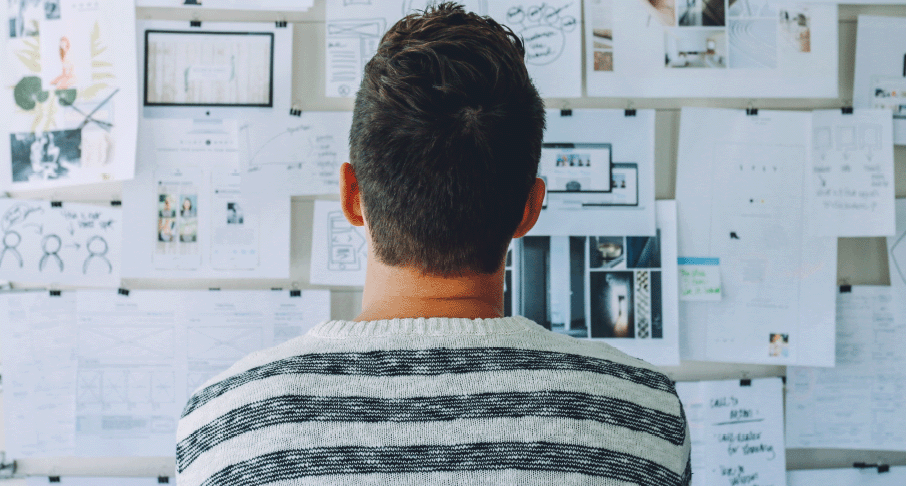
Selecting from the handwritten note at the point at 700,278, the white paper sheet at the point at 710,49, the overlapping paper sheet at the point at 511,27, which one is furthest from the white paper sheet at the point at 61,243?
the handwritten note at the point at 700,278

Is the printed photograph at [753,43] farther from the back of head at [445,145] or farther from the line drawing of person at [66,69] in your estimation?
the line drawing of person at [66,69]

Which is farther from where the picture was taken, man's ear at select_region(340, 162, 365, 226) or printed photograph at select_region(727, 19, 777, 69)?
printed photograph at select_region(727, 19, 777, 69)

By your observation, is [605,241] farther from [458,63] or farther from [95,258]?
[95,258]

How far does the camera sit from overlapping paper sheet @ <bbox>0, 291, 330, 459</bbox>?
3.48 feet

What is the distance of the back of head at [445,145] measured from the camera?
474 mm

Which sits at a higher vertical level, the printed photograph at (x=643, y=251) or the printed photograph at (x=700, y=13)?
the printed photograph at (x=700, y=13)

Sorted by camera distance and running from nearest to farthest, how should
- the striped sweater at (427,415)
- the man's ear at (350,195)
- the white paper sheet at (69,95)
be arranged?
1. the striped sweater at (427,415)
2. the man's ear at (350,195)
3. the white paper sheet at (69,95)

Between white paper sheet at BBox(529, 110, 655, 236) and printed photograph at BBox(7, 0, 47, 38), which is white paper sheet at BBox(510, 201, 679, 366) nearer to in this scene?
white paper sheet at BBox(529, 110, 655, 236)

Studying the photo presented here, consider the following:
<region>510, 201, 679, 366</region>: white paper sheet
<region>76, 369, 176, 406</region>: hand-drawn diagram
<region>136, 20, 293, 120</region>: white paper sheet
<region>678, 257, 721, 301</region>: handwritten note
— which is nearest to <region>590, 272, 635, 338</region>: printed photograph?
<region>510, 201, 679, 366</region>: white paper sheet

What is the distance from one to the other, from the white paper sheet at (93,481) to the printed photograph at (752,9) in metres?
1.43

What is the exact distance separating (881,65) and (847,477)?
82cm

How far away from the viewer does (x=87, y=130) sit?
3.45 feet

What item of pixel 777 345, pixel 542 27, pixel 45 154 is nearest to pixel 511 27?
pixel 542 27

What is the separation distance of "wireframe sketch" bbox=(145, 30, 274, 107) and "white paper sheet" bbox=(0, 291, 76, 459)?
43 centimetres
